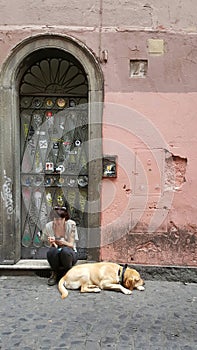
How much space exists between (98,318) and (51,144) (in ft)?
8.55

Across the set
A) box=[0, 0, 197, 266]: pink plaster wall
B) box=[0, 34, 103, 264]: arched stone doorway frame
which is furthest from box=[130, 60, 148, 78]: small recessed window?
box=[0, 34, 103, 264]: arched stone doorway frame

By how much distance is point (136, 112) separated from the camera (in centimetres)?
485

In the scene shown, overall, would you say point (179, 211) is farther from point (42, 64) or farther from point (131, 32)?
point (42, 64)

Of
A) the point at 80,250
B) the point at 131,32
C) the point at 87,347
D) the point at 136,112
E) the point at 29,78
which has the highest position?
the point at 131,32

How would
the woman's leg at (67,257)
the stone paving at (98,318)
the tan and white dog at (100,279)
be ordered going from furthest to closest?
the woman's leg at (67,257) < the tan and white dog at (100,279) < the stone paving at (98,318)

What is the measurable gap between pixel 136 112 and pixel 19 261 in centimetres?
262

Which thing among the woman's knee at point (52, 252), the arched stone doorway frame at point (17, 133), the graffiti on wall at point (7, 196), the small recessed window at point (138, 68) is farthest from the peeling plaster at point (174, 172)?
the graffiti on wall at point (7, 196)

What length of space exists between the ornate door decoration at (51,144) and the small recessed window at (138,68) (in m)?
0.82

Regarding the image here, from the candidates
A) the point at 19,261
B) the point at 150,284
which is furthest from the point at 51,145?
the point at 150,284

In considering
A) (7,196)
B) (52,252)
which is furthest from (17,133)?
(52,252)

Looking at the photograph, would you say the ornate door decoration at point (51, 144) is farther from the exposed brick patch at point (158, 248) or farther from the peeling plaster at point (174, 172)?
the peeling plaster at point (174, 172)

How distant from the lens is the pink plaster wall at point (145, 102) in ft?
15.7

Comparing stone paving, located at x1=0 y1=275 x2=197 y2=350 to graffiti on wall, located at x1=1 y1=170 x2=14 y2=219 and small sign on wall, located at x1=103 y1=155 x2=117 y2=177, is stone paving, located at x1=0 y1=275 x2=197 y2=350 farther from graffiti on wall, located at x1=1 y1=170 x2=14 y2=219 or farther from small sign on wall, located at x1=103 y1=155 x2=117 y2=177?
small sign on wall, located at x1=103 y1=155 x2=117 y2=177

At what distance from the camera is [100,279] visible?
452 cm
